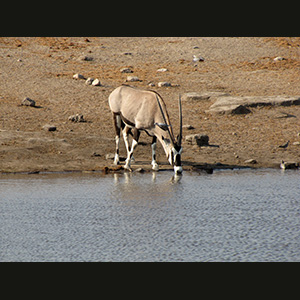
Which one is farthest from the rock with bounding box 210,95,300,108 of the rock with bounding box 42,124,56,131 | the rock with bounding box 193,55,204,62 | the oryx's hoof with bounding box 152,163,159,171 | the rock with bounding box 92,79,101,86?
the rock with bounding box 193,55,204,62

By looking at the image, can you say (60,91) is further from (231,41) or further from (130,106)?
(231,41)

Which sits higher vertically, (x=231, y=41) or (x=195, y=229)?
(x=231, y=41)

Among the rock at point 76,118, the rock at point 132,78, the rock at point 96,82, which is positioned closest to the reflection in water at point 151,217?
the rock at point 76,118

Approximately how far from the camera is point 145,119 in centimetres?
1529

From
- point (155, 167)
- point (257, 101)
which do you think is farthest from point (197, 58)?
point (155, 167)

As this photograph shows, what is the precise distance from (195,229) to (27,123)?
10705 millimetres

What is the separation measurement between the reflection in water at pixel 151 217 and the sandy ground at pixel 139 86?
186 centimetres

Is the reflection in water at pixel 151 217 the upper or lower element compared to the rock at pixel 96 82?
lower

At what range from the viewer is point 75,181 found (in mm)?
13016

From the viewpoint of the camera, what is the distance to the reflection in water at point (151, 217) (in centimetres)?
759

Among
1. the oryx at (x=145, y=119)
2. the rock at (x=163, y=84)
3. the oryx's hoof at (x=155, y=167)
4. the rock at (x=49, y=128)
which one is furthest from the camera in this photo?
the rock at (x=163, y=84)

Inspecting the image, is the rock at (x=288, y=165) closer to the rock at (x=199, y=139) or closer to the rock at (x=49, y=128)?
the rock at (x=199, y=139)

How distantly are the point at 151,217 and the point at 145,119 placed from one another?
5.94 m

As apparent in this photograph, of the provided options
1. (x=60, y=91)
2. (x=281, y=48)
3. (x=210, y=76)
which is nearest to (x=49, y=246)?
(x=60, y=91)
